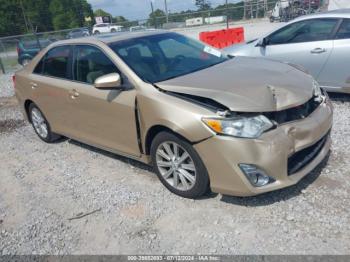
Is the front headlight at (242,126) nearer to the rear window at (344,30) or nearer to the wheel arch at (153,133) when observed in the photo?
the wheel arch at (153,133)

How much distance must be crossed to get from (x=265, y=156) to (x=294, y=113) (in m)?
0.60

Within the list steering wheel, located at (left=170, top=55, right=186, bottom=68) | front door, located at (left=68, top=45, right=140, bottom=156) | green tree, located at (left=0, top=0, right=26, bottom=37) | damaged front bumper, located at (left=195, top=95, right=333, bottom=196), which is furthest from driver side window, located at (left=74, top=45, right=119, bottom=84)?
green tree, located at (left=0, top=0, right=26, bottom=37)

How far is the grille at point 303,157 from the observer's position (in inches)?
116

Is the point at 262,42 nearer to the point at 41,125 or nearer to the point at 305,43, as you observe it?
the point at 305,43

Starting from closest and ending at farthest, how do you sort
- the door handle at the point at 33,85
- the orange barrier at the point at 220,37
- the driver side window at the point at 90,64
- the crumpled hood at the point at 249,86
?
1. the crumpled hood at the point at 249,86
2. the driver side window at the point at 90,64
3. the door handle at the point at 33,85
4. the orange barrier at the point at 220,37

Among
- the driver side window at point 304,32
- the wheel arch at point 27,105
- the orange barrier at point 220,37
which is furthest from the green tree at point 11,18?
the driver side window at point 304,32

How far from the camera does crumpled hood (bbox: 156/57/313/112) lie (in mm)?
2916

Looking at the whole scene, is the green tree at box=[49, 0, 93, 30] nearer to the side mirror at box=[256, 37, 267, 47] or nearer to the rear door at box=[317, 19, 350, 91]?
the side mirror at box=[256, 37, 267, 47]

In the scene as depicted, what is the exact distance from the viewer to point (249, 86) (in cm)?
313

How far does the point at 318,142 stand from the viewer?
3.25m

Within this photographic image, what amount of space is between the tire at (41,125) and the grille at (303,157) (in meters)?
3.72

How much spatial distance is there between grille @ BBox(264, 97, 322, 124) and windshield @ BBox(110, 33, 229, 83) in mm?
1154

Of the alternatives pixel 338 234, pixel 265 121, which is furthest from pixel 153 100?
pixel 338 234

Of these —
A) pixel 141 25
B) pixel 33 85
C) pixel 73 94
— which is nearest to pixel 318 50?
pixel 73 94
